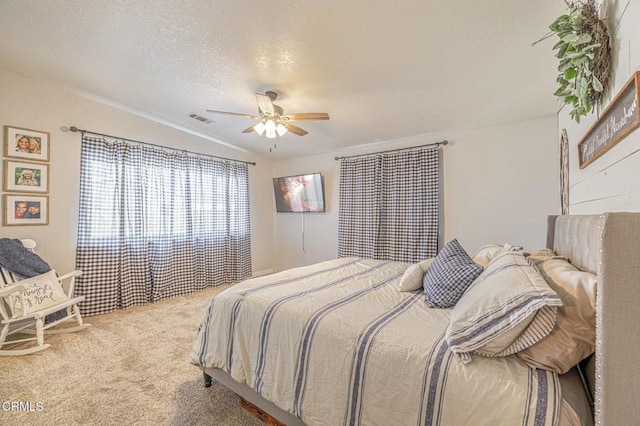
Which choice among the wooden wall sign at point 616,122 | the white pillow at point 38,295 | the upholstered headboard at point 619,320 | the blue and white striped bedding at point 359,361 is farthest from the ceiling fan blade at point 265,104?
the white pillow at point 38,295

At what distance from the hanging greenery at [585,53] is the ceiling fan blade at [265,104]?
80.8 inches

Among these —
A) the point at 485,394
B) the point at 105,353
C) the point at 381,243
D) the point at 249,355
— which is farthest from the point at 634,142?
the point at 105,353

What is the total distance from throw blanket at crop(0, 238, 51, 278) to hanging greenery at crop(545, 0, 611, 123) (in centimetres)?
438

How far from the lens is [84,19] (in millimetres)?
2008

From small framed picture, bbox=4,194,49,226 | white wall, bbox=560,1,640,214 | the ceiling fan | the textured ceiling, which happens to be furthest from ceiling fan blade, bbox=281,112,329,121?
small framed picture, bbox=4,194,49,226

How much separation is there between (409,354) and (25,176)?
13.3 ft

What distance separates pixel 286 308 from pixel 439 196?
112 inches

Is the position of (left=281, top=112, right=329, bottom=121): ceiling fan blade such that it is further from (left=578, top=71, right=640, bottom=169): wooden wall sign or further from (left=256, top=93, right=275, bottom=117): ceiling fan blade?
(left=578, top=71, right=640, bottom=169): wooden wall sign

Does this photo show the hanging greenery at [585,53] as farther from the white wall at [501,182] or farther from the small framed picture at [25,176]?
the small framed picture at [25,176]

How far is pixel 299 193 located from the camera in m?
4.95

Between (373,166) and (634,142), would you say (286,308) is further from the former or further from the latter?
(373,166)

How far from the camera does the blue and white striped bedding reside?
2.92 ft

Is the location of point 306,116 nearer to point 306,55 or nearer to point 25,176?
point 306,55

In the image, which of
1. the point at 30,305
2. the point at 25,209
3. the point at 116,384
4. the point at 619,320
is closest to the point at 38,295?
the point at 30,305
